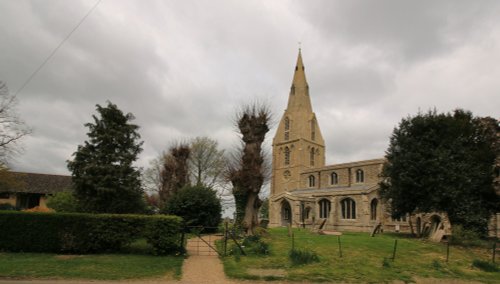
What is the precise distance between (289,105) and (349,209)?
25474 mm

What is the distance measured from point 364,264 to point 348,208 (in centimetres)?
2857

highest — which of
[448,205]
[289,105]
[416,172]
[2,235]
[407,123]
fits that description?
[289,105]

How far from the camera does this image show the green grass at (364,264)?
41.0ft

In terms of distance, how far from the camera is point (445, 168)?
2483 cm

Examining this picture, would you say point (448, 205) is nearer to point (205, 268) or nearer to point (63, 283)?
point (205, 268)

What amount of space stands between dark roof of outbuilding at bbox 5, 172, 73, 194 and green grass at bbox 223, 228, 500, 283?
33.8m

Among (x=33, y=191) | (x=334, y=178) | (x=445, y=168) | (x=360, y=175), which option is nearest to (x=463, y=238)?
(x=445, y=168)

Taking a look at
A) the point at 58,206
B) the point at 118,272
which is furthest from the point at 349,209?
the point at 118,272

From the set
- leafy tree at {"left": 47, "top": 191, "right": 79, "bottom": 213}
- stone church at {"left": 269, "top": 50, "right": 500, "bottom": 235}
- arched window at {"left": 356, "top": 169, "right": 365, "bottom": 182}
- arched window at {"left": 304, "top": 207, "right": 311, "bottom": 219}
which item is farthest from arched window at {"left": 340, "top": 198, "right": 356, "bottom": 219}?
leafy tree at {"left": 47, "top": 191, "right": 79, "bottom": 213}

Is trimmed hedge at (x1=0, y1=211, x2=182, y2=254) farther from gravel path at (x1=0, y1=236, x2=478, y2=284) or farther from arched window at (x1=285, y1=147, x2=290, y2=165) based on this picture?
arched window at (x1=285, y1=147, x2=290, y2=165)

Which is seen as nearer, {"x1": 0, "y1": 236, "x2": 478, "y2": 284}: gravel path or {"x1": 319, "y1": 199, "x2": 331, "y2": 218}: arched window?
{"x1": 0, "y1": 236, "x2": 478, "y2": 284}: gravel path

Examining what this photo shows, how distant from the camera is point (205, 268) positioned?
13.2 metres

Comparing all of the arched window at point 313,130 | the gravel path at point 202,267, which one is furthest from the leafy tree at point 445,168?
the arched window at point 313,130

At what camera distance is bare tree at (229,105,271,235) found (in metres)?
21.3
